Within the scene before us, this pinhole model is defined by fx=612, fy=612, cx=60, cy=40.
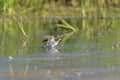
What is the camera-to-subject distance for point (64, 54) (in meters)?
9.62

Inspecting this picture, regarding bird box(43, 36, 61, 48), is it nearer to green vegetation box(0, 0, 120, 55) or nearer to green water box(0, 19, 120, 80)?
green water box(0, 19, 120, 80)

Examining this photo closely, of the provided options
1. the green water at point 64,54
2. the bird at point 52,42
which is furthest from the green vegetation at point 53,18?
the bird at point 52,42

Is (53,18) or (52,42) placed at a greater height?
(52,42)

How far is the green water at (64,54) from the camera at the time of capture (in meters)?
7.90

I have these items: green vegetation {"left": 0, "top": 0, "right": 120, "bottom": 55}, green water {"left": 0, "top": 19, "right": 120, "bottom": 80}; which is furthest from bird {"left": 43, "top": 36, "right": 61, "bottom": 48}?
green vegetation {"left": 0, "top": 0, "right": 120, "bottom": 55}

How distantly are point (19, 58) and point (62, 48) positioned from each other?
127cm

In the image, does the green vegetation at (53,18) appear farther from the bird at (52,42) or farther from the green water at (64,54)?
the bird at (52,42)

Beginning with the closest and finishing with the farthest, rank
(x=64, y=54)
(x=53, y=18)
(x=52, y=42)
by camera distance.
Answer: (x=64, y=54) → (x=52, y=42) → (x=53, y=18)

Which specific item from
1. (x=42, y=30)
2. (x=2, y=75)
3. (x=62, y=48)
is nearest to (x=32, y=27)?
(x=42, y=30)

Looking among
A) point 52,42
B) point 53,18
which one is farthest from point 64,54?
point 53,18

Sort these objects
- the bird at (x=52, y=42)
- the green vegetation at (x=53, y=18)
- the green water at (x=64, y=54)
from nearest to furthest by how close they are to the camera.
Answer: the green water at (x=64, y=54)
the bird at (x=52, y=42)
the green vegetation at (x=53, y=18)

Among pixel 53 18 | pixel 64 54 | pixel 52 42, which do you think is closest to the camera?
pixel 64 54

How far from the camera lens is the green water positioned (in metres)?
7.90

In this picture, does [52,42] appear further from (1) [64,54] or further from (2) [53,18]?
(2) [53,18]
